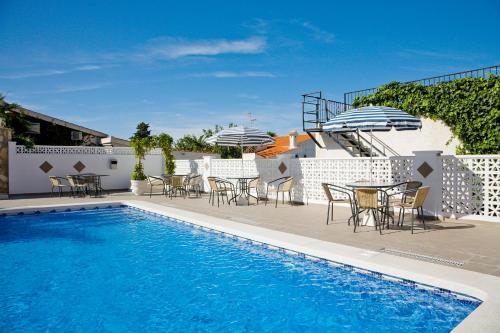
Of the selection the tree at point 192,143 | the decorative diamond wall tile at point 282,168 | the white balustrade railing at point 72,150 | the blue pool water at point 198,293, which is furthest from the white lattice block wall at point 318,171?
the tree at point 192,143

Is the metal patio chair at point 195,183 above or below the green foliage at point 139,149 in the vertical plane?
below

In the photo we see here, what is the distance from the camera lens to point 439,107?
39.7 ft

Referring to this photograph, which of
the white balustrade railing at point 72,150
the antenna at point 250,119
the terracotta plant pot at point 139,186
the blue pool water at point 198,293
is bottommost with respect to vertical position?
the blue pool water at point 198,293

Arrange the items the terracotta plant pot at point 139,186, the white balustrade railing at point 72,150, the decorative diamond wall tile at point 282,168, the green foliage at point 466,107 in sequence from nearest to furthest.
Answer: the green foliage at point 466,107
the decorative diamond wall tile at point 282,168
the terracotta plant pot at point 139,186
the white balustrade railing at point 72,150

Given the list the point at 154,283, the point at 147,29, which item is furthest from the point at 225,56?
the point at 154,283

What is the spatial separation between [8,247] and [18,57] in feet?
42.0

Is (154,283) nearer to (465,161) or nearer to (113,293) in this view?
(113,293)

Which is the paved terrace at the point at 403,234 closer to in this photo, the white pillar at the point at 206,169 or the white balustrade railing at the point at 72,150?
the white pillar at the point at 206,169

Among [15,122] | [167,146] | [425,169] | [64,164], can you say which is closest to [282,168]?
[425,169]

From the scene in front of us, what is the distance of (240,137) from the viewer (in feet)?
38.9

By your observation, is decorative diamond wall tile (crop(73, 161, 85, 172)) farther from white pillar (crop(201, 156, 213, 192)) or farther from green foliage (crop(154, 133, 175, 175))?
white pillar (crop(201, 156, 213, 192))

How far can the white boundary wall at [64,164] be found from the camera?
1490 cm

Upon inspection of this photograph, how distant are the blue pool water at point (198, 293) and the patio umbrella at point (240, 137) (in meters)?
5.18

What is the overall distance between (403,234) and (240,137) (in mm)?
6592
